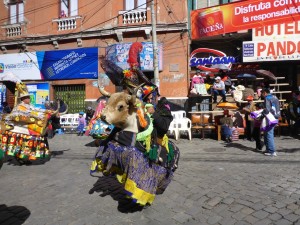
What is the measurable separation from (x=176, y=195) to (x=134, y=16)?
1294cm

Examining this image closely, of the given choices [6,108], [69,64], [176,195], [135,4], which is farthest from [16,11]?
[176,195]

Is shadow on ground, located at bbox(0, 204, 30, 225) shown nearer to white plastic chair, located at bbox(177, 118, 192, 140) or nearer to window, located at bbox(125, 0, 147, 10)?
white plastic chair, located at bbox(177, 118, 192, 140)

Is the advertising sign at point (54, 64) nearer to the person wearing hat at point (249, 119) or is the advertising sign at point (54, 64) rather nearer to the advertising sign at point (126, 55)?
the advertising sign at point (126, 55)

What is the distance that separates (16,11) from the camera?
19172 mm

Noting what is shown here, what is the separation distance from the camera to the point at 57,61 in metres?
17.9

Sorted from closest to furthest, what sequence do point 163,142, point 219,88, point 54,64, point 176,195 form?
point 163,142, point 176,195, point 219,88, point 54,64

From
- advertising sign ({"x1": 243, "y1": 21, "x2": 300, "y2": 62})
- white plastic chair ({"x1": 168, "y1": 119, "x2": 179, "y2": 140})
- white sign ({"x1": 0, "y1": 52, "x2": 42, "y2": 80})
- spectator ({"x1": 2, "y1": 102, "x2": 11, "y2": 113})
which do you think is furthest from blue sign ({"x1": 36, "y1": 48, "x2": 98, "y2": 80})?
advertising sign ({"x1": 243, "y1": 21, "x2": 300, "y2": 62})

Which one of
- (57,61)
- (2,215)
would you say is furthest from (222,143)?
(57,61)

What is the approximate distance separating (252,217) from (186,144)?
683 cm

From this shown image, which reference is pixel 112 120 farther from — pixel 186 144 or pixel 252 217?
pixel 186 144

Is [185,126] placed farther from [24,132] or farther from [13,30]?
[13,30]

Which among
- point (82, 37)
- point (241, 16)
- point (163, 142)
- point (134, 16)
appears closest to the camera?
point (163, 142)

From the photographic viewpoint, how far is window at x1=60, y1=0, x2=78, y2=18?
17.7 meters

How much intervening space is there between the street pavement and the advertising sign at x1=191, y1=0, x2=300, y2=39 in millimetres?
8099
